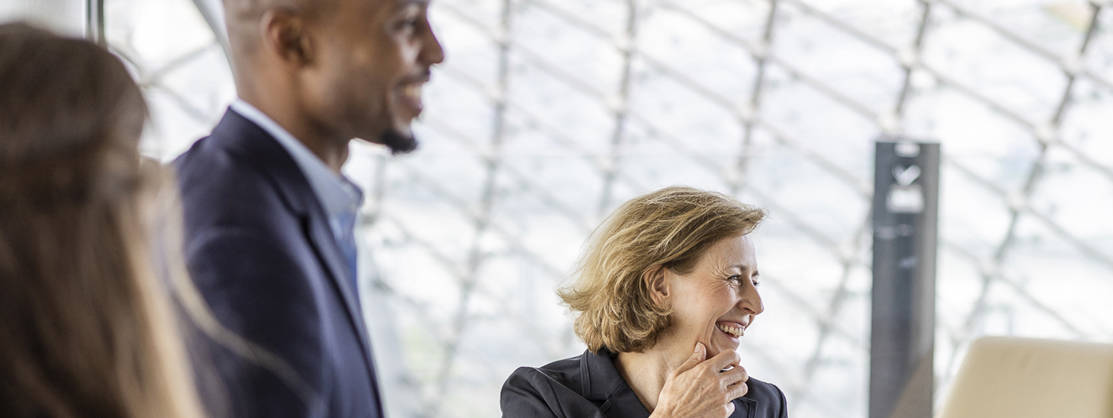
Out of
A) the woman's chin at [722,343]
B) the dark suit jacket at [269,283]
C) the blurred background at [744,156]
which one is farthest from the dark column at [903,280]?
the dark suit jacket at [269,283]

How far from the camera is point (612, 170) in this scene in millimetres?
14461

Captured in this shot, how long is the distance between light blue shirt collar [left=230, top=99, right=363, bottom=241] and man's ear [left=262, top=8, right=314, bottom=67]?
7 cm

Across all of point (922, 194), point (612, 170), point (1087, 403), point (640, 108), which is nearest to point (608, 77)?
point (640, 108)

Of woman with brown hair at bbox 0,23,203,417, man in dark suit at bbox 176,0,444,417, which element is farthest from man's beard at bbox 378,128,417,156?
woman with brown hair at bbox 0,23,203,417

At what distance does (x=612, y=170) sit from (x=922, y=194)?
10180mm

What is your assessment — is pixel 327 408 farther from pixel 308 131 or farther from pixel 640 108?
pixel 640 108

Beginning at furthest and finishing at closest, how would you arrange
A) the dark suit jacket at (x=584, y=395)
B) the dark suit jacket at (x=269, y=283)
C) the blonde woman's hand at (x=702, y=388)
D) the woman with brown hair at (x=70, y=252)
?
1. the dark suit jacket at (x=584, y=395)
2. the blonde woman's hand at (x=702, y=388)
3. the dark suit jacket at (x=269, y=283)
4. the woman with brown hair at (x=70, y=252)

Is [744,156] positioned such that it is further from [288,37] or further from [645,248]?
[288,37]

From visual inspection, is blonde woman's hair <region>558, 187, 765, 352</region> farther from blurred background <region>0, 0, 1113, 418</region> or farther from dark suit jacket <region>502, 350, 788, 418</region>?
blurred background <region>0, 0, 1113, 418</region>

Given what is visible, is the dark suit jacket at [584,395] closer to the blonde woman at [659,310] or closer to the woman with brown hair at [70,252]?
the blonde woman at [659,310]

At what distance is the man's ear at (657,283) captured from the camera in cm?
246

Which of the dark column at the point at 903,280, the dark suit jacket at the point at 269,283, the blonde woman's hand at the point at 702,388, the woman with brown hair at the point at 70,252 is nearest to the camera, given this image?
the woman with brown hair at the point at 70,252

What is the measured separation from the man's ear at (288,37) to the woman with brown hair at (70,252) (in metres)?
0.40

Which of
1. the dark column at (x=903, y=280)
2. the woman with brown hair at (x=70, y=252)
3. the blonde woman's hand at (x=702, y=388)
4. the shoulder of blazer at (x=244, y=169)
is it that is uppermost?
the dark column at (x=903, y=280)
